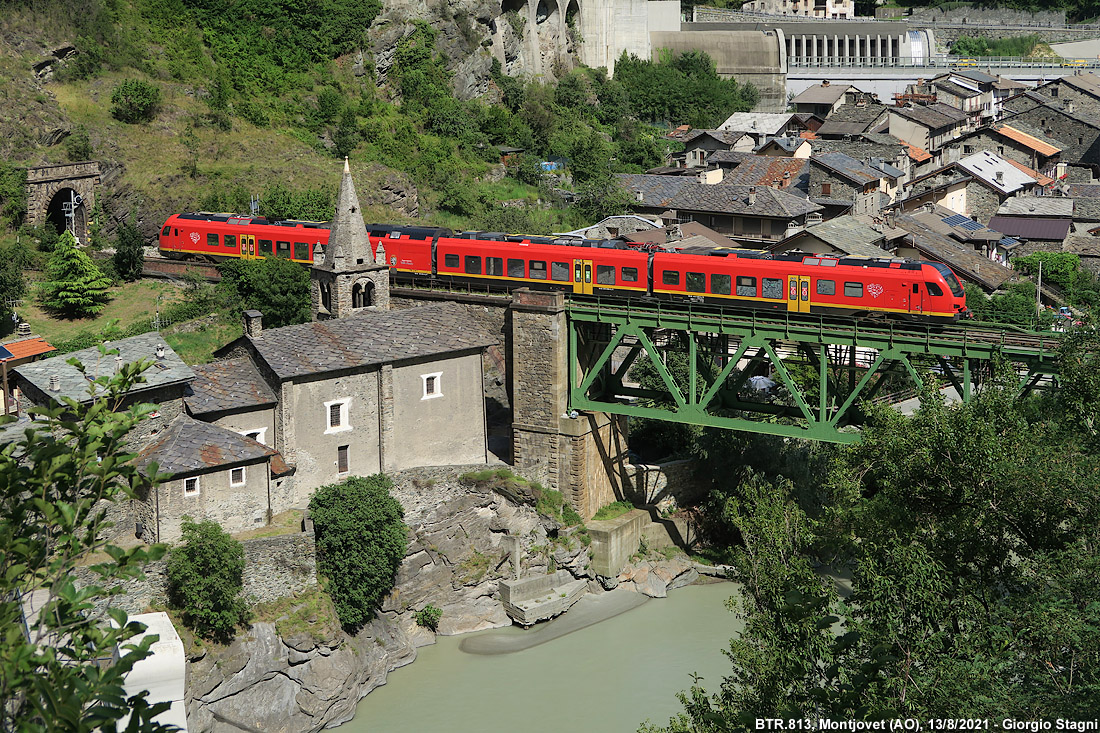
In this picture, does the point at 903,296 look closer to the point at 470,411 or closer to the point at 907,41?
the point at 470,411

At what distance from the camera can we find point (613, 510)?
134 ft

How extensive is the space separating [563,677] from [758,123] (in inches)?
2717

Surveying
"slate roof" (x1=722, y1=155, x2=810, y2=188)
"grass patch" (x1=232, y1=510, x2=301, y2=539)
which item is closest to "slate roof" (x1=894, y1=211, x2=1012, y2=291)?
"slate roof" (x1=722, y1=155, x2=810, y2=188)

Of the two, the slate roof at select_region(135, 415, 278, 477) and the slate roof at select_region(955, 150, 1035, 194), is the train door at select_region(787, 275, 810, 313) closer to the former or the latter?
the slate roof at select_region(135, 415, 278, 477)

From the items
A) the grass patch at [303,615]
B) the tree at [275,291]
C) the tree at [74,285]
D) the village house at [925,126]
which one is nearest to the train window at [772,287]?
the tree at [275,291]

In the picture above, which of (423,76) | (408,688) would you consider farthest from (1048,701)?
(423,76)

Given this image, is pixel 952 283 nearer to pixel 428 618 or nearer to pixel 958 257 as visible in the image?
pixel 428 618

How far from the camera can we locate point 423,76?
74.0 m

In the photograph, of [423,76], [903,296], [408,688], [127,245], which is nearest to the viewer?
[408,688]

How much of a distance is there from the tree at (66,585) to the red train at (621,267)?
1226 inches

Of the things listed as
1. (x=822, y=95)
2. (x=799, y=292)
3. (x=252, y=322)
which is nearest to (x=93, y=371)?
(x=252, y=322)

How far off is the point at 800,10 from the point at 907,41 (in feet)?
60.4

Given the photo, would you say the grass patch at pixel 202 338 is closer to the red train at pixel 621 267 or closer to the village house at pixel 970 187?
the red train at pixel 621 267

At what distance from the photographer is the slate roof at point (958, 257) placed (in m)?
60.0
